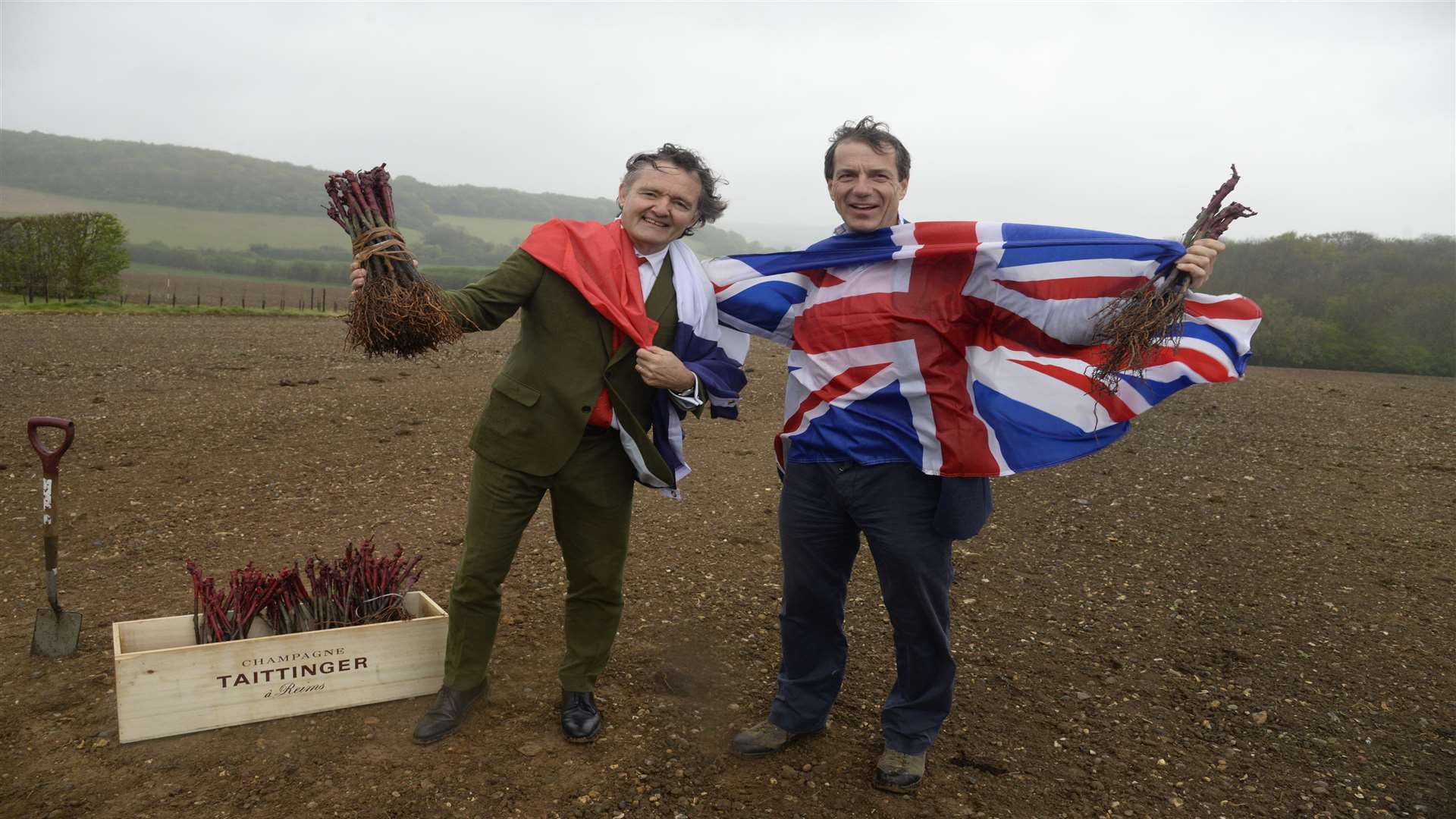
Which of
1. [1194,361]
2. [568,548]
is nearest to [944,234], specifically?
[1194,361]

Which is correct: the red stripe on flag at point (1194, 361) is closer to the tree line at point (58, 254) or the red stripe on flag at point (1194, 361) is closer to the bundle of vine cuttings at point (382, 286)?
the bundle of vine cuttings at point (382, 286)

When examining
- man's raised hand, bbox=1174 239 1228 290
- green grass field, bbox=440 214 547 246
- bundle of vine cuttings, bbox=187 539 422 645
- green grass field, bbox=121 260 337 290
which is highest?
green grass field, bbox=440 214 547 246

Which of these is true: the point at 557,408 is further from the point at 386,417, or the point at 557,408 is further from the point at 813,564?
the point at 386,417

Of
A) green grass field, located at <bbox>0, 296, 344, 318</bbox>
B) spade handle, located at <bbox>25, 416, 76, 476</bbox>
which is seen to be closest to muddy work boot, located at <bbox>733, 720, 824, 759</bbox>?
spade handle, located at <bbox>25, 416, 76, 476</bbox>

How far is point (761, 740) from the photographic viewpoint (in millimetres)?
3621

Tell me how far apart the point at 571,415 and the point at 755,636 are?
2.03 metres

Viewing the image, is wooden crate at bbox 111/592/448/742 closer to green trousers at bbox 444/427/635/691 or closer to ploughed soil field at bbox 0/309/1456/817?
ploughed soil field at bbox 0/309/1456/817

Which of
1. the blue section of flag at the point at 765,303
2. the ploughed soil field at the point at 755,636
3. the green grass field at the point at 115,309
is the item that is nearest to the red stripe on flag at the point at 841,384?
the blue section of flag at the point at 765,303

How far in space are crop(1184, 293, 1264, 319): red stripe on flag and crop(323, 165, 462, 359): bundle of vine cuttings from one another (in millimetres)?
2578

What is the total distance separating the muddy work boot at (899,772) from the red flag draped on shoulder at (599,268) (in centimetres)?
175

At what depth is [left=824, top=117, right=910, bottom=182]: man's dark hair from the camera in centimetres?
329

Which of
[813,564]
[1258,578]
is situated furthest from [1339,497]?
[813,564]

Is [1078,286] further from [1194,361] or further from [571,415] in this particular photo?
[571,415]

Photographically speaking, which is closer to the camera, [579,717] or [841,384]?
[841,384]
